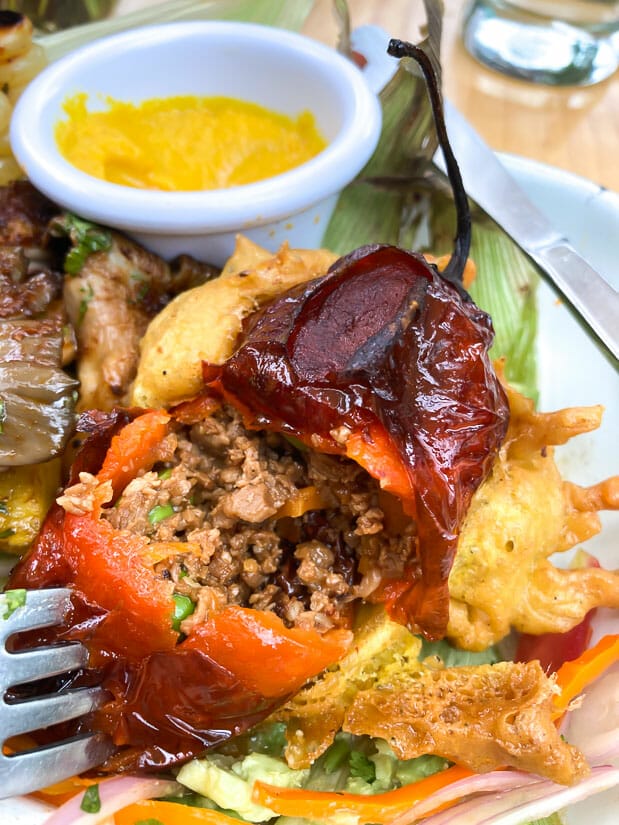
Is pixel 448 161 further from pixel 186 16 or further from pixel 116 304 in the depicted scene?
pixel 186 16

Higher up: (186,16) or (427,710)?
(186,16)

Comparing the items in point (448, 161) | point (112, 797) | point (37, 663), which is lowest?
point (112, 797)

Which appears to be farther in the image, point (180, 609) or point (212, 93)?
point (212, 93)

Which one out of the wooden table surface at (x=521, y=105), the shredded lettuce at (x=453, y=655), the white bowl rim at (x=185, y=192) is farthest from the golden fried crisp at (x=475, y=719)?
the wooden table surface at (x=521, y=105)

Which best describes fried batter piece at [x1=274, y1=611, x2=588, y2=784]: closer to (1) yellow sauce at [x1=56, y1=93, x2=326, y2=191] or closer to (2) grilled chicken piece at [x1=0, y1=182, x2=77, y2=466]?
(2) grilled chicken piece at [x1=0, y1=182, x2=77, y2=466]

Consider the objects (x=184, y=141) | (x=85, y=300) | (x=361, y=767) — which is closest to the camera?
(x=361, y=767)

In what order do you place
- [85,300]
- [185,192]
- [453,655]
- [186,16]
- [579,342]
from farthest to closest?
[186,16], [579,342], [185,192], [85,300], [453,655]

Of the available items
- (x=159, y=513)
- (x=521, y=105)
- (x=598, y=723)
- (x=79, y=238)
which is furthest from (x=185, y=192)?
(x=521, y=105)

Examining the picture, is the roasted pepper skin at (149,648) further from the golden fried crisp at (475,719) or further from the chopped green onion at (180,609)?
the golden fried crisp at (475,719)
